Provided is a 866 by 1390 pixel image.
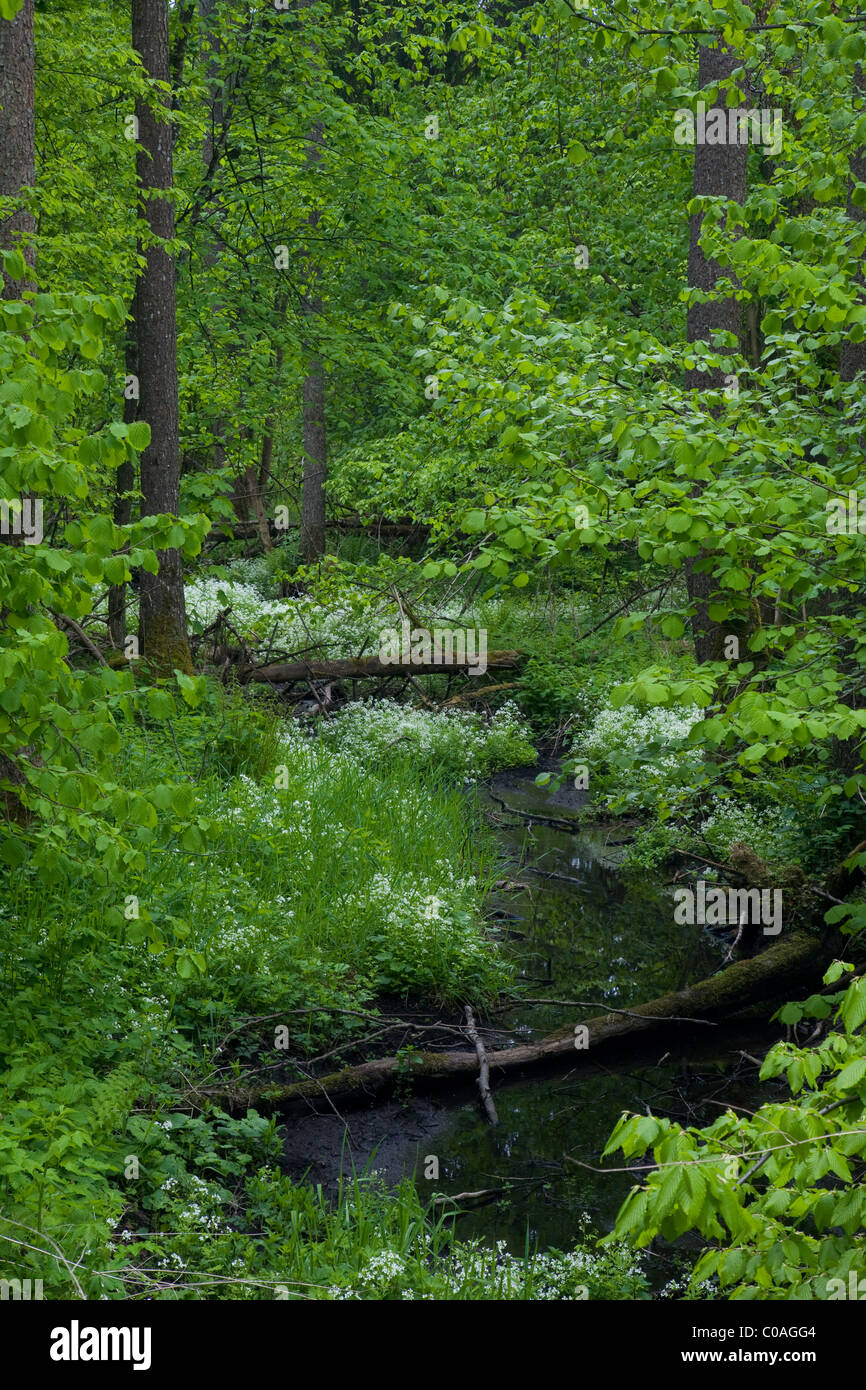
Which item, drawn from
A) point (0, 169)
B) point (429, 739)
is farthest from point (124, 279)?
point (429, 739)

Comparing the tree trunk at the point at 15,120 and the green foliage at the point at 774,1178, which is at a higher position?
the tree trunk at the point at 15,120

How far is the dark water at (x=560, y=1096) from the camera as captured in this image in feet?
19.7

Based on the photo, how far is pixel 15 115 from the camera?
655 cm

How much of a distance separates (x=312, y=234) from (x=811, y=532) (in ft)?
33.4

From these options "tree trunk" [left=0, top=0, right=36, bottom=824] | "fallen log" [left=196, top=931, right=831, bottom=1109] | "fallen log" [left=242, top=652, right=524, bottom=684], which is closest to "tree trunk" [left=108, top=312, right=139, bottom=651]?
"fallen log" [left=242, top=652, right=524, bottom=684]

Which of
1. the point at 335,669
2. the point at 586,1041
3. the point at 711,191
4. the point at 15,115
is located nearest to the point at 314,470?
the point at 335,669

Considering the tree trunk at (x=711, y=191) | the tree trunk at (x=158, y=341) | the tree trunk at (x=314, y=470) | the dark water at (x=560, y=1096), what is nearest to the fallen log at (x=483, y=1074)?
the dark water at (x=560, y=1096)

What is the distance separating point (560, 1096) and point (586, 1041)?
1.47 ft

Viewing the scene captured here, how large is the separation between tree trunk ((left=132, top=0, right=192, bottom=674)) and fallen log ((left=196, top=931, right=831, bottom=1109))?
490 cm

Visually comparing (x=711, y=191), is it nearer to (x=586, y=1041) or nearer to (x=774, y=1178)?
(x=586, y=1041)

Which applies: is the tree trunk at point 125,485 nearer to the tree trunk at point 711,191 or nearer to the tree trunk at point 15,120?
the tree trunk at point 15,120

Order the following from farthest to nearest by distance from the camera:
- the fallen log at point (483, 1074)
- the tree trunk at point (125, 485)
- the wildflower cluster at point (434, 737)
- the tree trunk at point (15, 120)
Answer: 1. the wildflower cluster at point (434, 737)
2. the tree trunk at point (125, 485)
3. the fallen log at point (483, 1074)
4. the tree trunk at point (15, 120)

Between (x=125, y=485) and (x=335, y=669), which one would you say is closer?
(x=125, y=485)

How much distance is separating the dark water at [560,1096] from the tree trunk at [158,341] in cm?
429
